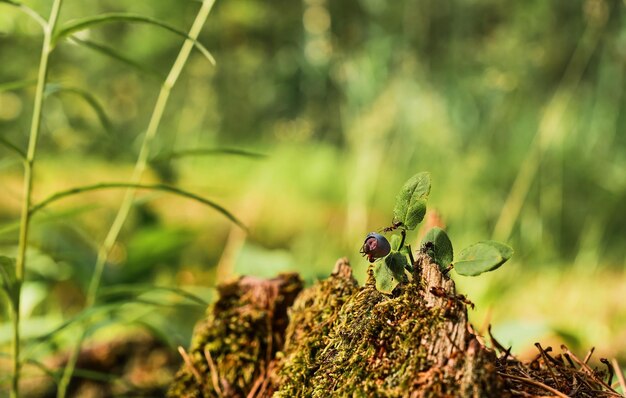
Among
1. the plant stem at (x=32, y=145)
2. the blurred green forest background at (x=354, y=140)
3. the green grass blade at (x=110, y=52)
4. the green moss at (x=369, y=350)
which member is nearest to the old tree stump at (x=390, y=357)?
the green moss at (x=369, y=350)

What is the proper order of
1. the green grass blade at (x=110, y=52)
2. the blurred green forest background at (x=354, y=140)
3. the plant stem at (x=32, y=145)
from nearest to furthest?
the plant stem at (x=32, y=145) < the green grass blade at (x=110, y=52) < the blurred green forest background at (x=354, y=140)

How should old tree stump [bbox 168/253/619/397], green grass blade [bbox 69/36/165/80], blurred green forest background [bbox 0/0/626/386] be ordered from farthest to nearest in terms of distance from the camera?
1. blurred green forest background [bbox 0/0/626/386]
2. green grass blade [bbox 69/36/165/80]
3. old tree stump [bbox 168/253/619/397]

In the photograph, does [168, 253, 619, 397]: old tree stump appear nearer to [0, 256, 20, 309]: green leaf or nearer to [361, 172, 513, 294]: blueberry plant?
[361, 172, 513, 294]: blueberry plant

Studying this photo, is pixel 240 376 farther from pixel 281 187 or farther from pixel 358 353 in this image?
pixel 281 187

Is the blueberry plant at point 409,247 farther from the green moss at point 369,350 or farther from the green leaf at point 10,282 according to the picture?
the green leaf at point 10,282

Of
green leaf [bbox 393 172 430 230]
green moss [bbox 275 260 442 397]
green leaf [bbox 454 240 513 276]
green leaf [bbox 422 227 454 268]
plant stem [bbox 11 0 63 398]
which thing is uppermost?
plant stem [bbox 11 0 63 398]

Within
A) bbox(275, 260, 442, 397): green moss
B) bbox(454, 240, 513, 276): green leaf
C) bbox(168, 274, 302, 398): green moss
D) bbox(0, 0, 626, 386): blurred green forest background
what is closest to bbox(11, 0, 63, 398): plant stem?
bbox(168, 274, 302, 398): green moss

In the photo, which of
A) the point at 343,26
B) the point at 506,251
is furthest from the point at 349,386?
the point at 343,26
